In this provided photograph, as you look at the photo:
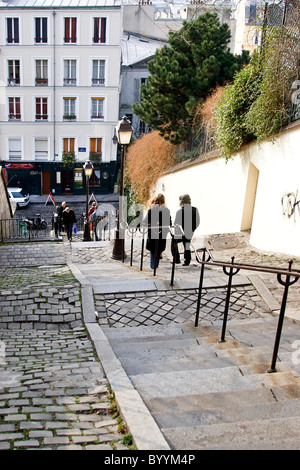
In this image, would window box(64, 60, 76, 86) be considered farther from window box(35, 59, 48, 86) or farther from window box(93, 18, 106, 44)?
window box(93, 18, 106, 44)

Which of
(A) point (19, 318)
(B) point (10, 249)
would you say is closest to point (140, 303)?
(A) point (19, 318)

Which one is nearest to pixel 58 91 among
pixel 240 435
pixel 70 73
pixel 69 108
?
pixel 69 108

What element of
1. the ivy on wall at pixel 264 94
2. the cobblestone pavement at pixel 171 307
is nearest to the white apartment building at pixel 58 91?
the ivy on wall at pixel 264 94

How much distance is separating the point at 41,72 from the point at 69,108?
3.00 m

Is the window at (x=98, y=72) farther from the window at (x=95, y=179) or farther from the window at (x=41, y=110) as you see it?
the window at (x=95, y=179)

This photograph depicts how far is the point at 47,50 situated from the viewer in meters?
27.3

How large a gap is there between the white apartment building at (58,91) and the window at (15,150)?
0.07 ft

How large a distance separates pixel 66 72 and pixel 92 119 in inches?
140

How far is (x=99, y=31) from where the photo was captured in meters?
27.0

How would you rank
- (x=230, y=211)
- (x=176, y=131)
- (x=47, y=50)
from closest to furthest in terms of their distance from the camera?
1. (x=230, y=211)
2. (x=176, y=131)
3. (x=47, y=50)

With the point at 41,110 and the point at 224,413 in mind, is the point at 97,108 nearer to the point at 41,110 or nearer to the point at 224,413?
the point at 41,110

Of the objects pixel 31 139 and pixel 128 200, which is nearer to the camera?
pixel 128 200

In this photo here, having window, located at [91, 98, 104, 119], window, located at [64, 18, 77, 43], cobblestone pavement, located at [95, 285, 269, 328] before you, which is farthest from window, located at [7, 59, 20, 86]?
cobblestone pavement, located at [95, 285, 269, 328]

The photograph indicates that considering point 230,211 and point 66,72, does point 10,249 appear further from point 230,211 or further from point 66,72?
point 66,72
